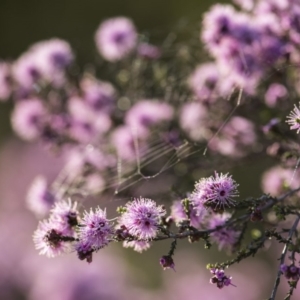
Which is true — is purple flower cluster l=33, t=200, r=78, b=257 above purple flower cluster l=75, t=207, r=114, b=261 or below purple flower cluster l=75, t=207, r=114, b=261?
above

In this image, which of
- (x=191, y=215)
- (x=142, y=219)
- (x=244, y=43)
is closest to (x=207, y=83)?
(x=244, y=43)

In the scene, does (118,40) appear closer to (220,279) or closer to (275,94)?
(275,94)

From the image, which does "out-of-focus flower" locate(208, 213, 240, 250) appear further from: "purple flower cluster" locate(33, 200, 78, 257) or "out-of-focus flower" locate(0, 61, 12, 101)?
"out-of-focus flower" locate(0, 61, 12, 101)

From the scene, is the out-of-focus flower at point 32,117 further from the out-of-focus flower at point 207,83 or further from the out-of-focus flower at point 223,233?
the out-of-focus flower at point 223,233

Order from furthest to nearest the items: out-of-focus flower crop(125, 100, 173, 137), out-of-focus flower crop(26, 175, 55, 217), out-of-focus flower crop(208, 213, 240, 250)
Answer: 1. out-of-focus flower crop(125, 100, 173, 137)
2. out-of-focus flower crop(26, 175, 55, 217)
3. out-of-focus flower crop(208, 213, 240, 250)

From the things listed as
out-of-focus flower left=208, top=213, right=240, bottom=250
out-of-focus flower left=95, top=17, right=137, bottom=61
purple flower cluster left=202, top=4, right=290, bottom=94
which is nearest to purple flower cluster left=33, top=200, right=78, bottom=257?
out-of-focus flower left=208, top=213, right=240, bottom=250

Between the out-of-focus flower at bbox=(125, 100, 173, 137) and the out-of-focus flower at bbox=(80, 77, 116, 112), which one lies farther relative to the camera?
the out-of-focus flower at bbox=(80, 77, 116, 112)
